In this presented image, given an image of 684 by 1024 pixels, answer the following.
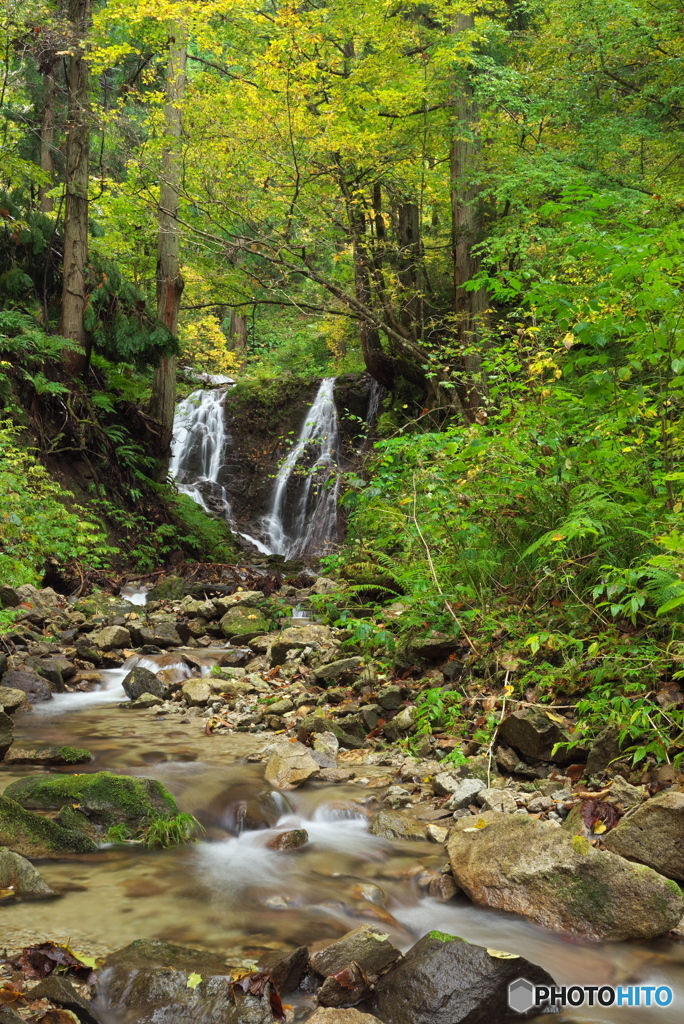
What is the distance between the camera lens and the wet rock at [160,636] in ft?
27.2

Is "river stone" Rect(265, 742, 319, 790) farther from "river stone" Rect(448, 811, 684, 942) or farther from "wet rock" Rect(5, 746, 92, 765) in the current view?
"river stone" Rect(448, 811, 684, 942)

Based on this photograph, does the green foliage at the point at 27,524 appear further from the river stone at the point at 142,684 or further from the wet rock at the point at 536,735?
the wet rock at the point at 536,735

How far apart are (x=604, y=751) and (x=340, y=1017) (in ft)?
7.19

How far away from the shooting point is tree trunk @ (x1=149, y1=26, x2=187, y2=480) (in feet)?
43.4

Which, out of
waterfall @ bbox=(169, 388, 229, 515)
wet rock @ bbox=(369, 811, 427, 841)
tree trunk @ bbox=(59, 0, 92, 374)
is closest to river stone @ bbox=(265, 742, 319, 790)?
wet rock @ bbox=(369, 811, 427, 841)

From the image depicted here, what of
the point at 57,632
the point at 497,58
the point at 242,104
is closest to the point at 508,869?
the point at 57,632

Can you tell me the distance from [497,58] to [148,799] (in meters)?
16.9

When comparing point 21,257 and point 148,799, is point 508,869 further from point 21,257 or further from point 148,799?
point 21,257

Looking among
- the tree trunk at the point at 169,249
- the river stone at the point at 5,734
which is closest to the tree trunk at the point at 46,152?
the tree trunk at the point at 169,249

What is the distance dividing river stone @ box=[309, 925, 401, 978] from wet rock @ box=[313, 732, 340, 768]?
2189 millimetres

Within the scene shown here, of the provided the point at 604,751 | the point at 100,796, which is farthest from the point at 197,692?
the point at 604,751

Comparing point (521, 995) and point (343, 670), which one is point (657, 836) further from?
point (343, 670)

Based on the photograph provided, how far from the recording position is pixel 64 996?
239 cm

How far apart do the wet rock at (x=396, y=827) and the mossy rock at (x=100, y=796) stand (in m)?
1.13
